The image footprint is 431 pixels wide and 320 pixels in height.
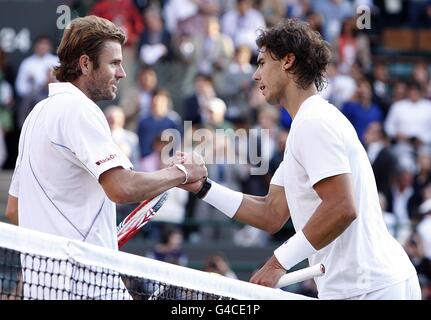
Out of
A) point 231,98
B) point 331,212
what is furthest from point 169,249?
point 331,212

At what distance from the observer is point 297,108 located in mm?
5668

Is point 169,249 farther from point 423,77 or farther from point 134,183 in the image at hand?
point 134,183

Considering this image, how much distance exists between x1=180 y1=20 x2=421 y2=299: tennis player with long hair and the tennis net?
265 millimetres

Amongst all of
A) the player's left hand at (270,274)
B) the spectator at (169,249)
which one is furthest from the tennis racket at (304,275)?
the spectator at (169,249)

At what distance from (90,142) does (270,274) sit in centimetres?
113

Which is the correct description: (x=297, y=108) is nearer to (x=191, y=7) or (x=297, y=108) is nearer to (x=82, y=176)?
(x=82, y=176)

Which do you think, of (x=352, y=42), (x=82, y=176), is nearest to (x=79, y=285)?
(x=82, y=176)

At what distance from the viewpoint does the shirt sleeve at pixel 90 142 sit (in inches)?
211

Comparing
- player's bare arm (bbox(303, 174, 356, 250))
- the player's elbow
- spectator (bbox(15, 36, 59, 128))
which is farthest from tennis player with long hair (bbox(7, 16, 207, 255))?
spectator (bbox(15, 36, 59, 128))

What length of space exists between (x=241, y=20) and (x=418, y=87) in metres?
2.99

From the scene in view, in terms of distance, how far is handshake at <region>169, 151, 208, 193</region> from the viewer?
5998mm

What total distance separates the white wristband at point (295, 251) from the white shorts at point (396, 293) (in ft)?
1.21

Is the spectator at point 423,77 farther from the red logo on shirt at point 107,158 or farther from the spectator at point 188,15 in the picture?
the red logo on shirt at point 107,158

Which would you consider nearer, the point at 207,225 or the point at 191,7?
the point at 207,225
